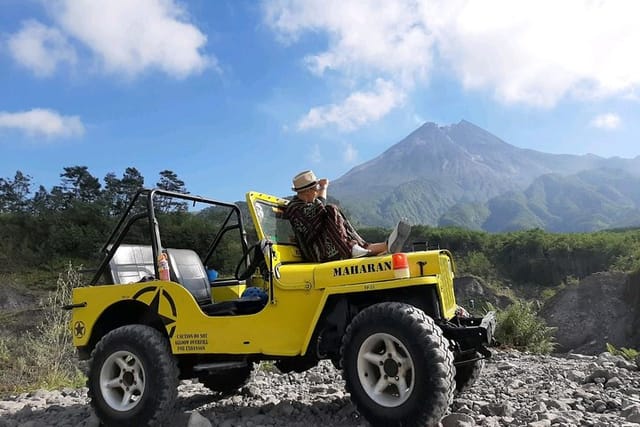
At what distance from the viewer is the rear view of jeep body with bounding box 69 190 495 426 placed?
377 centimetres

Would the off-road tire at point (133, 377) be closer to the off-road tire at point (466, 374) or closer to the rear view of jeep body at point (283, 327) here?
the rear view of jeep body at point (283, 327)

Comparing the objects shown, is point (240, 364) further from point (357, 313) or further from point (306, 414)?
point (357, 313)

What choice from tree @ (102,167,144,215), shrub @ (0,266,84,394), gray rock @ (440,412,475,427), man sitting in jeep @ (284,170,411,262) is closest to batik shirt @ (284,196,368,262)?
man sitting in jeep @ (284,170,411,262)

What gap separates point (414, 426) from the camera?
3.61 m

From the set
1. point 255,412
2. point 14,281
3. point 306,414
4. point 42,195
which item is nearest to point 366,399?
point 306,414

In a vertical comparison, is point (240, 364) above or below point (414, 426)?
above

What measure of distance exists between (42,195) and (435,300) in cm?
5645

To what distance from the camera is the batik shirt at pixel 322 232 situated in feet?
15.9

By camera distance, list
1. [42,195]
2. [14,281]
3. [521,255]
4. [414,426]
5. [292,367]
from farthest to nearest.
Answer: [42,195] < [521,255] < [14,281] < [292,367] < [414,426]

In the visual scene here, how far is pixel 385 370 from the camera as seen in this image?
3867mm

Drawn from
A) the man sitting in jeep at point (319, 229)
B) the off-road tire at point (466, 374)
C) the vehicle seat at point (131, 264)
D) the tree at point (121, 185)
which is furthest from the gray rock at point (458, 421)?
the tree at point (121, 185)

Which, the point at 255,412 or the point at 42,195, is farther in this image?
the point at 42,195

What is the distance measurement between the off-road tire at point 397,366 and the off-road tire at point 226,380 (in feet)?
7.73

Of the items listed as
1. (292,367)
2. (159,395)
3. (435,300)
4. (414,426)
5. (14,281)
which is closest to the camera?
(414,426)
